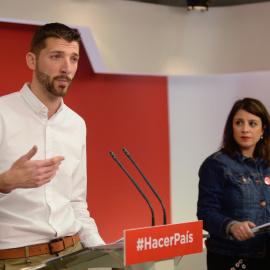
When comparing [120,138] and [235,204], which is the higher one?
[120,138]

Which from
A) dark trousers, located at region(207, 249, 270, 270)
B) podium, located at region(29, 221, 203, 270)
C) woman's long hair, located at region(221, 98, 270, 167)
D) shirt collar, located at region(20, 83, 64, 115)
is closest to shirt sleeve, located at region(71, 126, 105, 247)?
shirt collar, located at region(20, 83, 64, 115)

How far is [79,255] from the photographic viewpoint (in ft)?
5.07

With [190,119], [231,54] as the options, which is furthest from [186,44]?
[190,119]

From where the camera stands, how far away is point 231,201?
2.64m

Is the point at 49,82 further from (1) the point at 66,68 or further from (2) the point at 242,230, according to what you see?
(2) the point at 242,230

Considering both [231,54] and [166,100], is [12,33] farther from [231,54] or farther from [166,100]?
[231,54]

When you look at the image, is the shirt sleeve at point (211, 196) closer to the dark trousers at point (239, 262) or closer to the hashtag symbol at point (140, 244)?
the dark trousers at point (239, 262)

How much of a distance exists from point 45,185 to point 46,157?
12cm

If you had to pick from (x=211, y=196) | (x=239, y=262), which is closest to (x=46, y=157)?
(x=211, y=196)

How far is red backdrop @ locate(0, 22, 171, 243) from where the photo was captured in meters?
4.27

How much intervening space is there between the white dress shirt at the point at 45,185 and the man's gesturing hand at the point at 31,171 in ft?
1.05

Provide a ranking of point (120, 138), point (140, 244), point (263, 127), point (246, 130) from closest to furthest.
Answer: point (140, 244) → point (246, 130) → point (263, 127) → point (120, 138)

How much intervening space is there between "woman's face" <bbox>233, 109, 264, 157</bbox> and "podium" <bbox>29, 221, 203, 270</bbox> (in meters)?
1.20

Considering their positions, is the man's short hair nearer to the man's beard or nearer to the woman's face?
the man's beard
